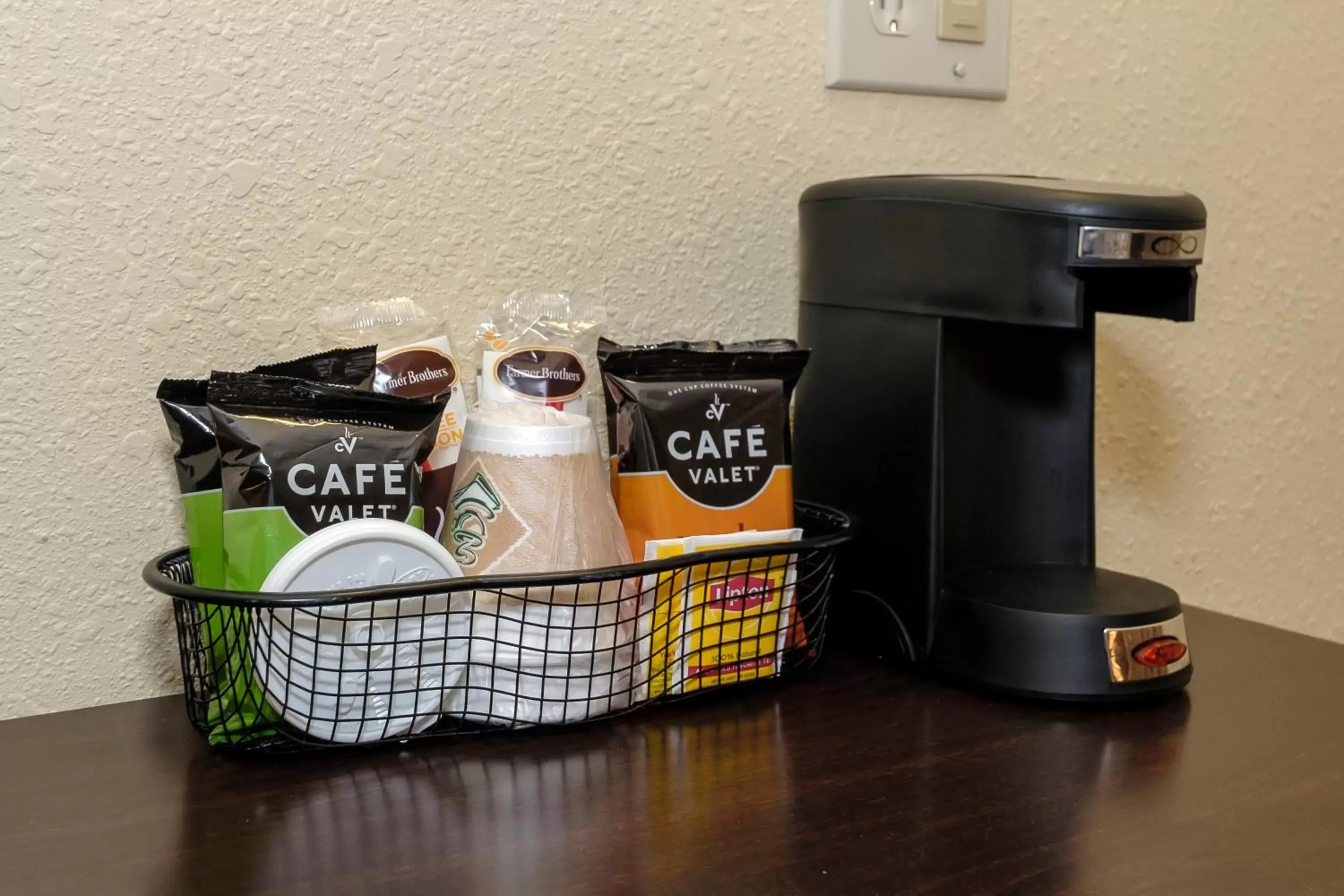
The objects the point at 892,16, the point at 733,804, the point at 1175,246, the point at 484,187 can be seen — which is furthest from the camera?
the point at 892,16

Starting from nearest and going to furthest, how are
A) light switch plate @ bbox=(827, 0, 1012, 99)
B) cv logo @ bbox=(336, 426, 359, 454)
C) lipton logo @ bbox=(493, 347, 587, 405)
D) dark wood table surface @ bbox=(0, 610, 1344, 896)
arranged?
dark wood table surface @ bbox=(0, 610, 1344, 896)
cv logo @ bbox=(336, 426, 359, 454)
lipton logo @ bbox=(493, 347, 587, 405)
light switch plate @ bbox=(827, 0, 1012, 99)

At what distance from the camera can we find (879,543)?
772 mm

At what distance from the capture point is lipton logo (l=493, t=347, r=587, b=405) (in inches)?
28.2

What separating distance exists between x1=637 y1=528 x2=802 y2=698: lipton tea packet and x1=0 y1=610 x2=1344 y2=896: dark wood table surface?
0.02m

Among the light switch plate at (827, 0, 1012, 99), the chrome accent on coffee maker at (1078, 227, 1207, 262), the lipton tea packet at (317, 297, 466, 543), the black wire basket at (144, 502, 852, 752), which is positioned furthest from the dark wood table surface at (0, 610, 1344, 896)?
the light switch plate at (827, 0, 1012, 99)

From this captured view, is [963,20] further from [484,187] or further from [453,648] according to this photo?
[453,648]

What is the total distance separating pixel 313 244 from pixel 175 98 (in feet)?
0.35

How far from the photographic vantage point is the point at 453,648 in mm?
620

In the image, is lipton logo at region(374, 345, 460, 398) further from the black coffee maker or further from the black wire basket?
the black coffee maker

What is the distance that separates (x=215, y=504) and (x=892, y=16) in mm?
598

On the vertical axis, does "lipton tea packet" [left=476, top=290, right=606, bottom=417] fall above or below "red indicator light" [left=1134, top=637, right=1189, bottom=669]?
above

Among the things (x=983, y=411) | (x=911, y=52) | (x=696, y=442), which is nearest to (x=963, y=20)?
(x=911, y=52)

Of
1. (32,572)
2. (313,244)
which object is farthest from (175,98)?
(32,572)

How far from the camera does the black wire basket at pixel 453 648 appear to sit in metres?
0.59
